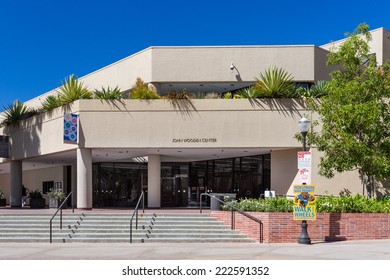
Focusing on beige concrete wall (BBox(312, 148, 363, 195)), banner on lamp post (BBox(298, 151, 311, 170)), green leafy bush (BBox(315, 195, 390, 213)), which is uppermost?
banner on lamp post (BBox(298, 151, 311, 170))

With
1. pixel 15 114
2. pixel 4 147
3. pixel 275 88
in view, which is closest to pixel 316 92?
pixel 275 88

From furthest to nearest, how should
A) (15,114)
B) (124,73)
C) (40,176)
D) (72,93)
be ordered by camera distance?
(40,176), (15,114), (124,73), (72,93)

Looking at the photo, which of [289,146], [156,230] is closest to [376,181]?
[289,146]

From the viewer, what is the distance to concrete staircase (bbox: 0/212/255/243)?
1936 cm

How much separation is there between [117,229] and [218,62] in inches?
541

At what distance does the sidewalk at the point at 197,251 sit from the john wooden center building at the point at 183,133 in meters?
9.23

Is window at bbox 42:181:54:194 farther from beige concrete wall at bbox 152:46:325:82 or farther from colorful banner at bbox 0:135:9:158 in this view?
beige concrete wall at bbox 152:46:325:82

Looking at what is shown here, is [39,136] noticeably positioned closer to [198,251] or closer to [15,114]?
[15,114]

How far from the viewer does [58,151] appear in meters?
29.6

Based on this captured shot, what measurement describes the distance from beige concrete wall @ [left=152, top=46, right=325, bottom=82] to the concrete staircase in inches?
434

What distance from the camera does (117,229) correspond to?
2028 cm

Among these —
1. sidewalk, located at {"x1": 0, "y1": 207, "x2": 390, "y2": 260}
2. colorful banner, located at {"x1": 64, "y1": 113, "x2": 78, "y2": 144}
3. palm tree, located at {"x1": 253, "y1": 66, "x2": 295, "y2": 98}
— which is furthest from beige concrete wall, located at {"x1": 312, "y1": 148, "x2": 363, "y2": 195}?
colorful banner, located at {"x1": 64, "y1": 113, "x2": 78, "y2": 144}

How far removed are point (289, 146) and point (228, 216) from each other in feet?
24.1
